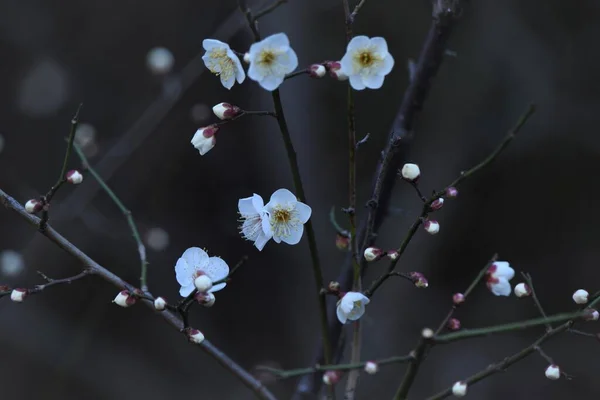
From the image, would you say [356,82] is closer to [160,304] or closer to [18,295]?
[160,304]

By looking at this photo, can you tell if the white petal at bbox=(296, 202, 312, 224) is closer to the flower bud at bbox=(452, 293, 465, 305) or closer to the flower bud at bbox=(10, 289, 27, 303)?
the flower bud at bbox=(452, 293, 465, 305)

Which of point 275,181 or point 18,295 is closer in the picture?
point 18,295

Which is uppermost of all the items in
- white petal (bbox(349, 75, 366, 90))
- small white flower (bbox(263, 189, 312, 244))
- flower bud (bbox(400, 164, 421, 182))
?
white petal (bbox(349, 75, 366, 90))

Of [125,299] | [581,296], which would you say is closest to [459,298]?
[581,296]

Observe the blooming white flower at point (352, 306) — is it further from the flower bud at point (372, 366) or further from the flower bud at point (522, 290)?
the flower bud at point (522, 290)

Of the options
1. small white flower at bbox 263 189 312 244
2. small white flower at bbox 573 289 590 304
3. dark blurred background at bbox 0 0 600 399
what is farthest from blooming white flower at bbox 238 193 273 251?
dark blurred background at bbox 0 0 600 399
